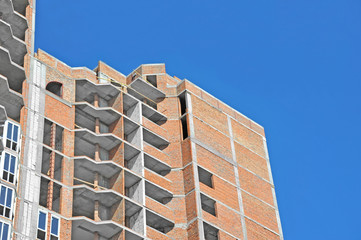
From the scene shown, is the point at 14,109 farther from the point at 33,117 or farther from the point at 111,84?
the point at 111,84

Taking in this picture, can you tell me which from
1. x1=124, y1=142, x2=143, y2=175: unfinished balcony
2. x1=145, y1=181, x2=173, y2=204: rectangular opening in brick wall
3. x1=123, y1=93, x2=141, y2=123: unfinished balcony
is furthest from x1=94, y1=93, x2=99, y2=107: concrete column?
x1=145, y1=181, x2=173, y2=204: rectangular opening in brick wall

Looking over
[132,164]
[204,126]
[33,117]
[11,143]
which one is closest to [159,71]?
[204,126]

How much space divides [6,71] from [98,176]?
1070 cm

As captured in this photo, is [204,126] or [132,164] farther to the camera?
[204,126]

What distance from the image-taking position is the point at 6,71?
57219 mm

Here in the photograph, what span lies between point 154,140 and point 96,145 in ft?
20.9

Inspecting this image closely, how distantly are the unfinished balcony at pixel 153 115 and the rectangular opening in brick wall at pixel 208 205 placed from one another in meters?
8.97

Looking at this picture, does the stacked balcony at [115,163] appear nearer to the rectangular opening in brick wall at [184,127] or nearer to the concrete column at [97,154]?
the concrete column at [97,154]

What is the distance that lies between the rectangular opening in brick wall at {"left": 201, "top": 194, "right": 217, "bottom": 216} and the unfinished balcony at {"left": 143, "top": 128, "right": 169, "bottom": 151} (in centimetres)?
643

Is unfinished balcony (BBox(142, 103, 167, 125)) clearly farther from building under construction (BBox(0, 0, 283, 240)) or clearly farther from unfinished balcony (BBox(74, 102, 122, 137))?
unfinished balcony (BBox(74, 102, 122, 137))

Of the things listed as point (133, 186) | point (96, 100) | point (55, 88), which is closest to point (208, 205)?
point (133, 186)

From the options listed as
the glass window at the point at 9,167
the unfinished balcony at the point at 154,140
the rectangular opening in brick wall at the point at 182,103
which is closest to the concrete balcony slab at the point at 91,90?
the unfinished balcony at the point at 154,140

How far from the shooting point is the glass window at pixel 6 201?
48.8 meters

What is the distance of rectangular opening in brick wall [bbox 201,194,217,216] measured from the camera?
62125 mm
